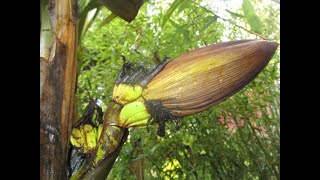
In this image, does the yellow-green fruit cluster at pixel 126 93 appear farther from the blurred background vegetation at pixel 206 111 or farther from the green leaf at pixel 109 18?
the green leaf at pixel 109 18

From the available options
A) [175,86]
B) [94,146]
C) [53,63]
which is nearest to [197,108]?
[175,86]

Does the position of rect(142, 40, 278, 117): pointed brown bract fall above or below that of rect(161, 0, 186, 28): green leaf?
below

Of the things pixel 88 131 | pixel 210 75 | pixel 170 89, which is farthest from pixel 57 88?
pixel 210 75

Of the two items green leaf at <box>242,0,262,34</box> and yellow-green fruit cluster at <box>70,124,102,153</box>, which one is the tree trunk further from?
green leaf at <box>242,0,262,34</box>

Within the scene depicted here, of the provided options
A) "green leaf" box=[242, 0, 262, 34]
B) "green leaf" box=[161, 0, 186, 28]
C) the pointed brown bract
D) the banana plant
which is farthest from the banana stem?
"green leaf" box=[242, 0, 262, 34]

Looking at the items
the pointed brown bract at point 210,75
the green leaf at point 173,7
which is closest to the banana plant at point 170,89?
the pointed brown bract at point 210,75

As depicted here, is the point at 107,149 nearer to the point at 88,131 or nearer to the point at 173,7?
the point at 88,131
